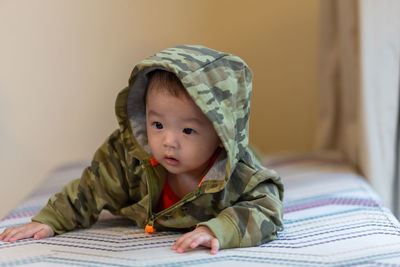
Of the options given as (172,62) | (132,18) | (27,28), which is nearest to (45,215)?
(172,62)

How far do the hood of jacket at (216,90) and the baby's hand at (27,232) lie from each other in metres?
0.25

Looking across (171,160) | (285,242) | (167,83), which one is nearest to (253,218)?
(285,242)

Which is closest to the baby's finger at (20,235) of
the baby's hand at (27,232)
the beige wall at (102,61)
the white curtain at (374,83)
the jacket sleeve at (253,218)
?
the baby's hand at (27,232)

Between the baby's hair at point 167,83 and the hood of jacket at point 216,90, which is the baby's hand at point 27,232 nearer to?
the hood of jacket at point 216,90

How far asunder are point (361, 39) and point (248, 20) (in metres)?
0.71

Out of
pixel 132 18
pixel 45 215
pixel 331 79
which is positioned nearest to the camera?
pixel 45 215

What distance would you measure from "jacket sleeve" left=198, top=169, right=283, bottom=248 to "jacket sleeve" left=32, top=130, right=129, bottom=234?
28 centimetres

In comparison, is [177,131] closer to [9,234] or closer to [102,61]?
[9,234]

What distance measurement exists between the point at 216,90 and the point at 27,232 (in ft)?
1.65

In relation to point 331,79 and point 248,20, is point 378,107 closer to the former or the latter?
point 331,79

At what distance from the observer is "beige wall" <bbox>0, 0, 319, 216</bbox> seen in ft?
5.67

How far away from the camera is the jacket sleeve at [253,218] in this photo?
0.98m

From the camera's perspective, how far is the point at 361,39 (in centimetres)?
157

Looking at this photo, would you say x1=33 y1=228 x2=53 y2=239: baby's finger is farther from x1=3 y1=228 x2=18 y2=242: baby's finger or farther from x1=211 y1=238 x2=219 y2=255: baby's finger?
x1=211 y1=238 x2=219 y2=255: baby's finger
